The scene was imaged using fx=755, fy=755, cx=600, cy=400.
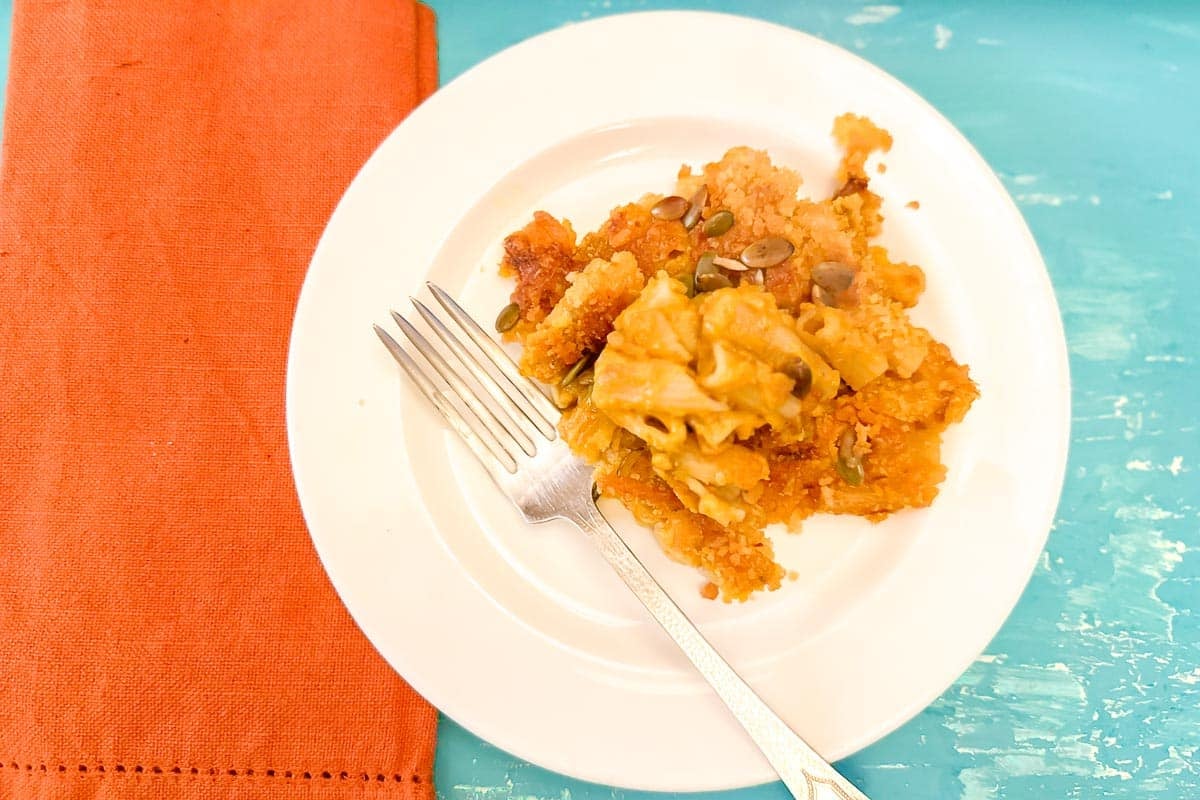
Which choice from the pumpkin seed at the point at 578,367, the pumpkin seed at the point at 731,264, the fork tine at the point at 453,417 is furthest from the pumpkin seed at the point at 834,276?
the fork tine at the point at 453,417

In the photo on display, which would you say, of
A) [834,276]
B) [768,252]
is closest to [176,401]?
[768,252]

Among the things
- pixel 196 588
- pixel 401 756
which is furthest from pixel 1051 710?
pixel 196 588

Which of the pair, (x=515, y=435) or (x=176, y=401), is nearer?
(x=515, y=435)

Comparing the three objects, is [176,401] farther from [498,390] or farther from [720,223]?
[720,223]

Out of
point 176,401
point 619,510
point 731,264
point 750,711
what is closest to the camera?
point 750,711

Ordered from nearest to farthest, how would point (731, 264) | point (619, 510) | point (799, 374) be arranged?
point (799, 374)
point (731, 264)
point (619, 510)

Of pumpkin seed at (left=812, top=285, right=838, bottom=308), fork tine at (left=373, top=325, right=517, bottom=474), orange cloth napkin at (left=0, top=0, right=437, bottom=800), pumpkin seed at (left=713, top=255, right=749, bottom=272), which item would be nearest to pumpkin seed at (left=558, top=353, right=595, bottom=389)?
fork tine at (left=373, top=325, right=517, bottom=474)
